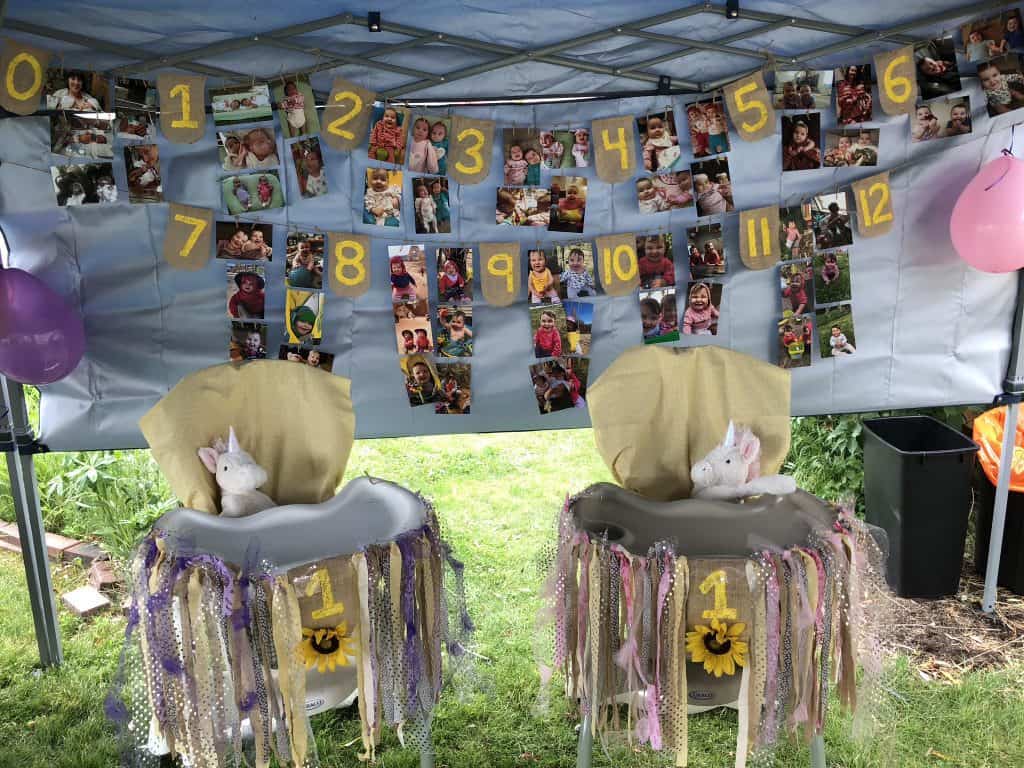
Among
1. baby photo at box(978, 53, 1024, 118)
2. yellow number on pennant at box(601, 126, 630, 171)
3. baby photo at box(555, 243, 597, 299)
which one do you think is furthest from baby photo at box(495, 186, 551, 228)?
baby photo at box(978, 53, 1024, 118)

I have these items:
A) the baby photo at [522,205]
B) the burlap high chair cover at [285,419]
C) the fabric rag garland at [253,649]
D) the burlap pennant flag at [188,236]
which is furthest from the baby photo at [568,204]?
the fabric rag garland at [253,649]

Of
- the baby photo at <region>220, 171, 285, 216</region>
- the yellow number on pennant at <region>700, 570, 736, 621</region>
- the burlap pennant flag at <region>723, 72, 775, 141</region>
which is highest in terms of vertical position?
the burlap pennant flag at <region>723, 72, 775, 141</region>

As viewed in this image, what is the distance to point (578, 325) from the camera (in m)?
2.95

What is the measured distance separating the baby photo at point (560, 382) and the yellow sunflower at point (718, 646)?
122 cm

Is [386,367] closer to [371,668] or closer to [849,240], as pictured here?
[371,668]

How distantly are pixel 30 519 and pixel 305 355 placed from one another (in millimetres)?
954

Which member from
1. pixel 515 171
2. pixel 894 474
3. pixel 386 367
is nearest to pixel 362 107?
pixel 515 171

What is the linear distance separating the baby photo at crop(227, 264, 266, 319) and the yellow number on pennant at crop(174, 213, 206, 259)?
0.13 metres

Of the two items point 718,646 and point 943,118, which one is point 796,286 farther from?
point 718,646

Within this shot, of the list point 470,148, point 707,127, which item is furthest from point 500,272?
point 707,127

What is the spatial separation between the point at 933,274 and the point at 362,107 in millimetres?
1904

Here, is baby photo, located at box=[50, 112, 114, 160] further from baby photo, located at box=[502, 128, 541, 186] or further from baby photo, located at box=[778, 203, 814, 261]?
baby photo, located at box=[778, 203, 814, 261]

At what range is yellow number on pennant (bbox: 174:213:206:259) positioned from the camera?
2.70 metres

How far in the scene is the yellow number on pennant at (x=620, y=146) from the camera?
278 cm
